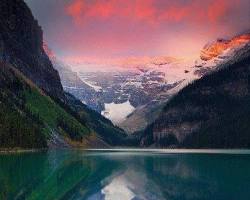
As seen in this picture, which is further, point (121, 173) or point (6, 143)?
point (6, 143)

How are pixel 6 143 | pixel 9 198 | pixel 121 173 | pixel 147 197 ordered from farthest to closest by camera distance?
pixel 6 143, pixel 121 173, pixel 147 197, pixel 9 198

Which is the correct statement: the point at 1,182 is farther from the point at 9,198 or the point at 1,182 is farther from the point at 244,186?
the point at 244,186

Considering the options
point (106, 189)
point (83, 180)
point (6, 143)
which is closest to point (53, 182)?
point (83, 180)

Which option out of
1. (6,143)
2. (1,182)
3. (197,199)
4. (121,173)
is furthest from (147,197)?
(6,143)

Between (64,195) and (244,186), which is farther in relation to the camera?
(244,186)

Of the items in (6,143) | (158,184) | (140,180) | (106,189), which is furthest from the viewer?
(6,143)

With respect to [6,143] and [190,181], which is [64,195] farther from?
→ [6,143]

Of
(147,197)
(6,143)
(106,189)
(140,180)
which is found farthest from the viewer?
(6,143)

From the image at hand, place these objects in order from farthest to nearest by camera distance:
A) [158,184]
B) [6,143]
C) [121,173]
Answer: [6,143] < [121,173] < [158,184]
